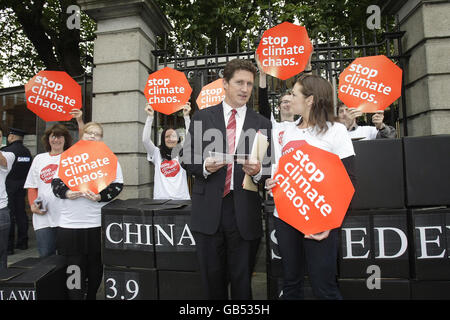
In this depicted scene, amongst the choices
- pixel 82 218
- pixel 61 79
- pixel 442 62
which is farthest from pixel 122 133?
pixel 442 62

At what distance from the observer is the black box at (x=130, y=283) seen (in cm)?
270

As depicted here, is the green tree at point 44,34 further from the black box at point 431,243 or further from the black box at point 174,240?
the black box at point 431,243

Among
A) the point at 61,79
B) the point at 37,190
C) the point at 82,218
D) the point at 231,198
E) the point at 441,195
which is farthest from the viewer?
the point at 61,79

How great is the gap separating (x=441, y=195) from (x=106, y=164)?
9.85 feet

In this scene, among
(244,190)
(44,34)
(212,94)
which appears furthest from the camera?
(44,34)

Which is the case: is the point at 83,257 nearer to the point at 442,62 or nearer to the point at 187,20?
the point at 442,62

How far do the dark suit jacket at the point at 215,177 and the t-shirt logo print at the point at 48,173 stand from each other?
71.9 inches

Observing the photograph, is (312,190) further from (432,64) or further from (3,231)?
(432,64)

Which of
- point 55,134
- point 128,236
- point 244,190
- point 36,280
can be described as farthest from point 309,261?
point 55,134

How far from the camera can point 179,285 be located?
8.79ft

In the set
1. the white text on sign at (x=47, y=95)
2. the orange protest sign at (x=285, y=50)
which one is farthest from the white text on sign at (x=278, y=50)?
the white text on sign at (x=47, y=95)

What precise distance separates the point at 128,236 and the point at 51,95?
222cm

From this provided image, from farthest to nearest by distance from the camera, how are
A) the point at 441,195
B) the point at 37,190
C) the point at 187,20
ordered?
the point at 187,20 < the point at 37,190 < the point at 441,195

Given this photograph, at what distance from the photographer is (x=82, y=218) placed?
9.20ft
